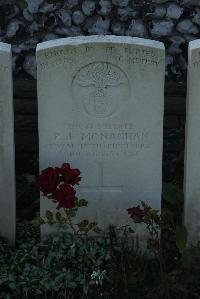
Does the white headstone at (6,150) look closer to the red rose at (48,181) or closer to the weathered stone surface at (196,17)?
the red rose at (48,181)

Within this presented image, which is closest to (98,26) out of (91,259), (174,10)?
(174,10)

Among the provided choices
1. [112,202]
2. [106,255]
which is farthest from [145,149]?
[106,255]

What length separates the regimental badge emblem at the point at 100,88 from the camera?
4.12m

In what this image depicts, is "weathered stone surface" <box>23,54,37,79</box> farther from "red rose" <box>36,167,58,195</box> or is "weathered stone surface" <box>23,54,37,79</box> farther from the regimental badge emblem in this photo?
"red rose" <box>36,167,58,195</box>

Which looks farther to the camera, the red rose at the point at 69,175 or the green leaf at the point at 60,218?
the green leaf at the point at 60,218

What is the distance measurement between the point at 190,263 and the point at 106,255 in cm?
55

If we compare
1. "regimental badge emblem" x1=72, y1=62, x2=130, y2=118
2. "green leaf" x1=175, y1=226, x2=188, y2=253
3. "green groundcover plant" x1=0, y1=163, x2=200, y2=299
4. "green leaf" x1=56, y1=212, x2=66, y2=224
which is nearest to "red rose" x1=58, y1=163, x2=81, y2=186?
"green groundcover plant" x1=0, y1=163, x2=200, y2=299

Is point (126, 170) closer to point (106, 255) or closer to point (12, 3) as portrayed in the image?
point (106, 255)

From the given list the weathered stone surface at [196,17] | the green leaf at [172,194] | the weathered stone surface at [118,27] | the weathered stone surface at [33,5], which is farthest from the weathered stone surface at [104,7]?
the green leaf at [172,194]

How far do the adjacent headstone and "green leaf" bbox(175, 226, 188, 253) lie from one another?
221mm

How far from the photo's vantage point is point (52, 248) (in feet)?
13.9

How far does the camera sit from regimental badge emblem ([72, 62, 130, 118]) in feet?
13.5

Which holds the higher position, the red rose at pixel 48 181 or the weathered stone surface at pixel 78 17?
the weathered stone surface at pixel 78 17

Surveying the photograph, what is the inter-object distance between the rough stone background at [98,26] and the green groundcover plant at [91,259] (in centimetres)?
151
